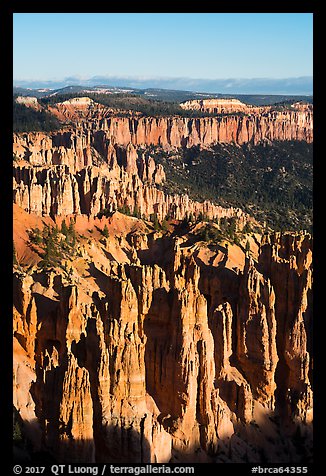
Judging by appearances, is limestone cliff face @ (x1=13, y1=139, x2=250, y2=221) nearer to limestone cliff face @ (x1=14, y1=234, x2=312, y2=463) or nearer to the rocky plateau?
the rocky plateau

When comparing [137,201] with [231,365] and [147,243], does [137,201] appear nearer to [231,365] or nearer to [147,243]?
[147,243]

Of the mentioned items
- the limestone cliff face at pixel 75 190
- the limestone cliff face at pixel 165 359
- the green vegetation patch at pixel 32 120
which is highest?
the green vegetation patch at pixel 32 120

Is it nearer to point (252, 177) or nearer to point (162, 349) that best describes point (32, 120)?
point (252, 177)

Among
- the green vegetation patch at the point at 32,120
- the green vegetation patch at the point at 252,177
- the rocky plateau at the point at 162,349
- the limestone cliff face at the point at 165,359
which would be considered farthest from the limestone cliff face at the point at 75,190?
the green vegetation patch at the point at 252,177

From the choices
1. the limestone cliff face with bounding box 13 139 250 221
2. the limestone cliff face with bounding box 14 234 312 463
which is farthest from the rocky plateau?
the limestone cliff face with bounding box 13 139 250 221

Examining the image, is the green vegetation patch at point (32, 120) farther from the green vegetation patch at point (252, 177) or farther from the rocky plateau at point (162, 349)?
the rocky plateau at point (162, 349)

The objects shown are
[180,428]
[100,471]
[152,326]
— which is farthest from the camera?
[152,326]

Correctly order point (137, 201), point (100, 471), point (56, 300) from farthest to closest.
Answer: point (137, 201), point (56, 300), point (100, 471)
